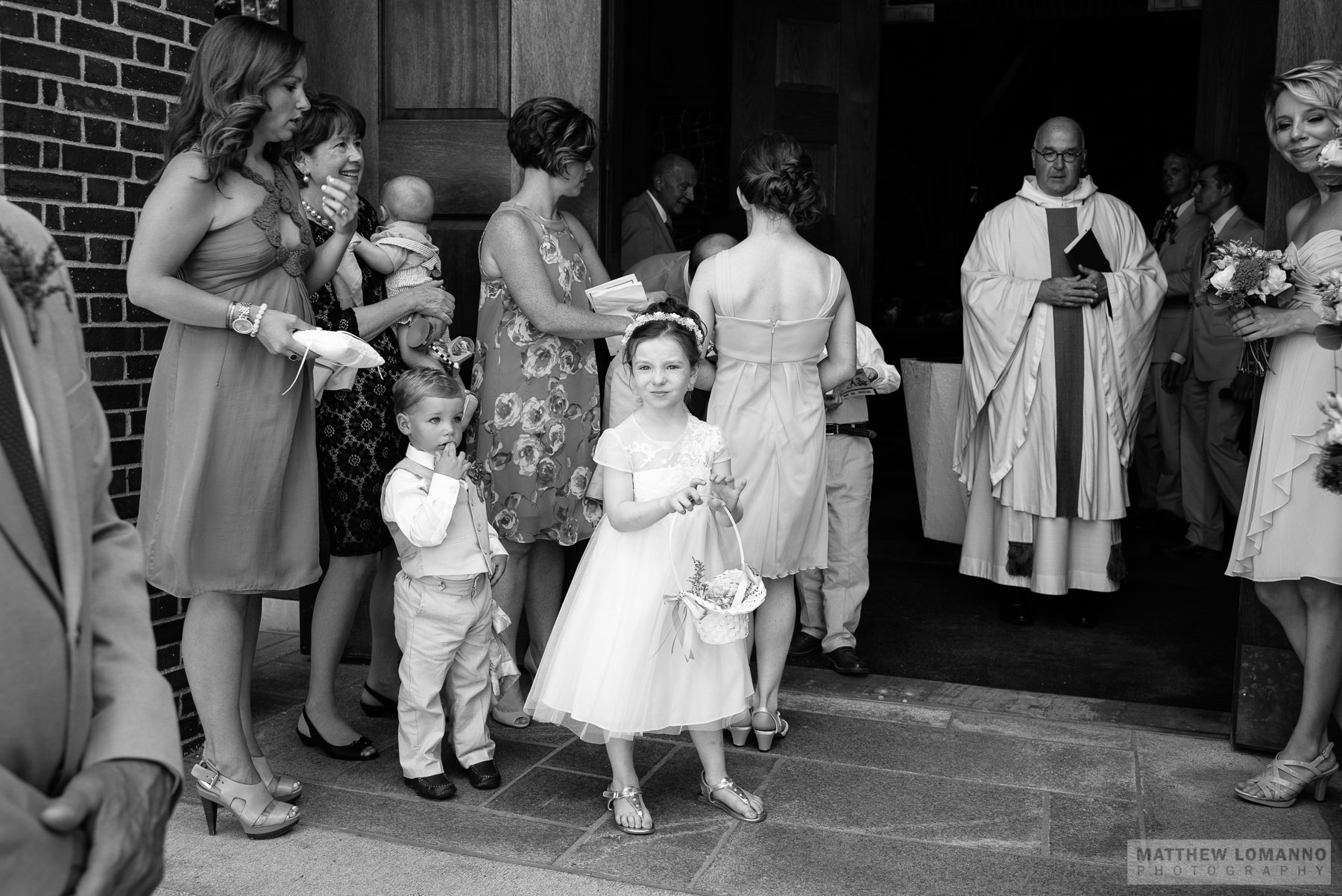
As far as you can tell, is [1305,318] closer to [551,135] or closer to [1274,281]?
[1274,281]

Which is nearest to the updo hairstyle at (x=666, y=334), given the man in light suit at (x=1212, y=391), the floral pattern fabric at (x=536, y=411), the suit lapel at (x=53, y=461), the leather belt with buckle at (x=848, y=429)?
the floral pattern fabric at (x=536, y=411)

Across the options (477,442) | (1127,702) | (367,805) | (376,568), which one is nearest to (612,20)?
(477,442)

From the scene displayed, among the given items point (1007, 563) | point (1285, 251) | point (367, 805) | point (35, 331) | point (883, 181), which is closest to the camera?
point (35, 331)

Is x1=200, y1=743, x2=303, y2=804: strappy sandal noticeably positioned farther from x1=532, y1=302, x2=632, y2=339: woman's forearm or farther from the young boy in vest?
x1=532, y1=302, x2=632, y2=339: woman's forearm

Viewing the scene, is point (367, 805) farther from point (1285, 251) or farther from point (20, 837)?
point (1285, 251)

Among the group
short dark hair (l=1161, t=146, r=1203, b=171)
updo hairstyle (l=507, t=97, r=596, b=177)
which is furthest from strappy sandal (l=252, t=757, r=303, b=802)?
short dark hair (l=1161, t=146, r=1203, b=171)

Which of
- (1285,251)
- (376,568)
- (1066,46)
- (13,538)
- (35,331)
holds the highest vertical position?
(1066,46)

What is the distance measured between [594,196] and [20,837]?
3.54m

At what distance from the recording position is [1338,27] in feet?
12.3

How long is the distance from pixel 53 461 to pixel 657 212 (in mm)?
5509

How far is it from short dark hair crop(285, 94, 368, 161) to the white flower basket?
1.67m

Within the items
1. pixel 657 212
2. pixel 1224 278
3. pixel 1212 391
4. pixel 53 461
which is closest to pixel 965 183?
pixel 1212 391

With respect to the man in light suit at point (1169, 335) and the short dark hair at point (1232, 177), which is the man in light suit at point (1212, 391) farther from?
the man in light suit at point (1169, 335)

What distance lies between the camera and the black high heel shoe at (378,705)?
4.24 m
